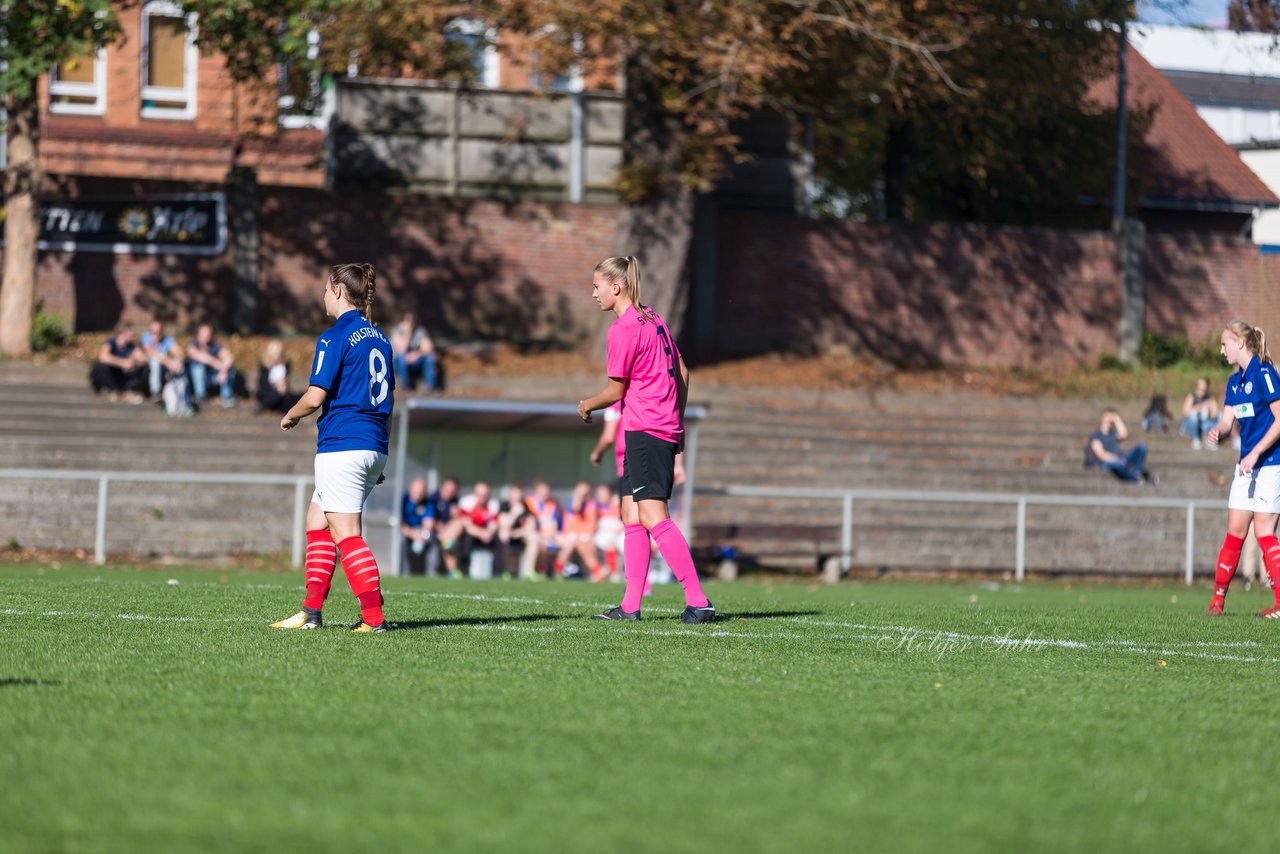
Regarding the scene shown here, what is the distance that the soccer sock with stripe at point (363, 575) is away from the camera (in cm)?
891

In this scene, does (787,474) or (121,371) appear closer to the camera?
(121,371)

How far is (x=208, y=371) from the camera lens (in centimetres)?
2611

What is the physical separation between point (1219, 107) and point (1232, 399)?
64754 millimetres

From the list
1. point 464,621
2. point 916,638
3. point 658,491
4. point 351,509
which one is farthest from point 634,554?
point 351,509

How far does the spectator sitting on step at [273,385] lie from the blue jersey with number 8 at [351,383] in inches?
656

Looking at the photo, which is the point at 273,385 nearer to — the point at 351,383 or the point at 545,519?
the point at 545,519

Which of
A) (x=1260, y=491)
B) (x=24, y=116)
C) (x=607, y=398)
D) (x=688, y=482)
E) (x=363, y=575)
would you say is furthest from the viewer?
(x=24, y=116)

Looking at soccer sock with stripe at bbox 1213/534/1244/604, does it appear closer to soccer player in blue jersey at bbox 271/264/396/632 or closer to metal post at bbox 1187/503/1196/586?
soccer player in blue jersey at bbox 271/264/396/632

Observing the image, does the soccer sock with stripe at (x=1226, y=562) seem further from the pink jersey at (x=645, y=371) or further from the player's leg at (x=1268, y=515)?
the pink jersey at (x=645, y=371)

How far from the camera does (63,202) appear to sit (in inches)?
1169

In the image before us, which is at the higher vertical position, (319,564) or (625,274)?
(625,274)

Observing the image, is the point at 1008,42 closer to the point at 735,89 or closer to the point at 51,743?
the point at 735,89

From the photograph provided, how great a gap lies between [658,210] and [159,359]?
8730mm

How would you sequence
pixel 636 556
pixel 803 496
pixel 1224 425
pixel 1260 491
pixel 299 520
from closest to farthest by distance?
pixel 636 556, pixel 1224 425, pixel 1260 491, pixel 299 520, pixel 803 496
